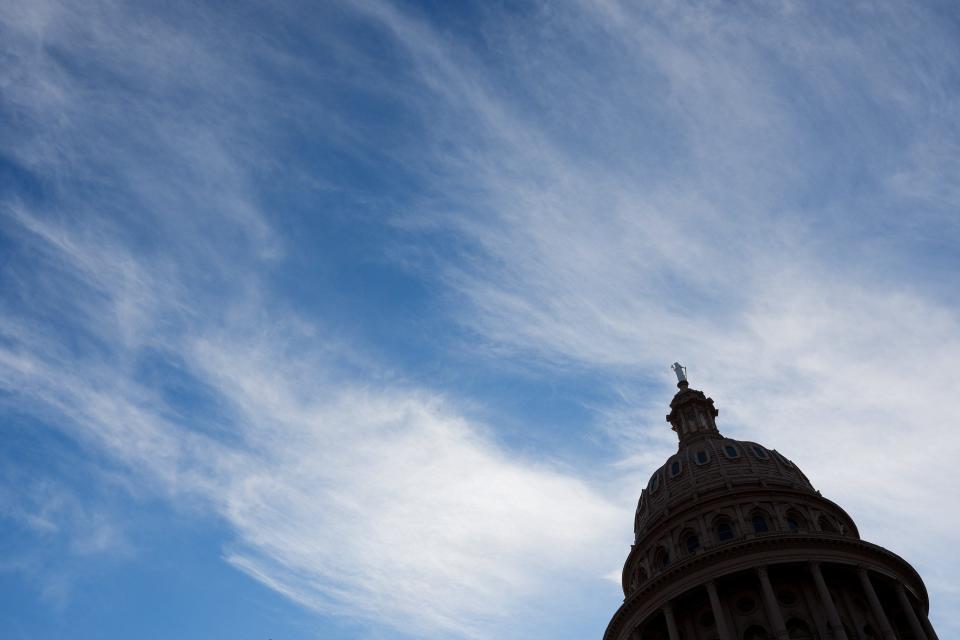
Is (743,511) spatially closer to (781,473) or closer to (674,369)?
(781,473)

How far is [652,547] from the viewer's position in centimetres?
6462

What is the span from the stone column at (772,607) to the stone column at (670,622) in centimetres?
553

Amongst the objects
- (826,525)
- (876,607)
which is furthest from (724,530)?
(876,607)

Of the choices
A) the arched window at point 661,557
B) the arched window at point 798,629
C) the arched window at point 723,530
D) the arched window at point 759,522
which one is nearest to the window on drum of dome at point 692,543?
the arched window at point 723,530

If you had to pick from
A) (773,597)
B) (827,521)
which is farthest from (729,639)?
(827,521)

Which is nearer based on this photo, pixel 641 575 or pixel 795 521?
pixel 795 521

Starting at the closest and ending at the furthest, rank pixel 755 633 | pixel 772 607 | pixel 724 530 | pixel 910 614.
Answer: pixel 772 607
pixel 755 633
pixel 910 614
pixel 724 530

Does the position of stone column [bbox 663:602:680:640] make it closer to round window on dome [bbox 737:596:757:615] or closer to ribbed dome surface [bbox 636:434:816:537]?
round window on dome [bbox 737:596:757:615]

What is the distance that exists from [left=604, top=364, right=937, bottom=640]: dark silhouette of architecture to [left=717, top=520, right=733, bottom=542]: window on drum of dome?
0.07 meters

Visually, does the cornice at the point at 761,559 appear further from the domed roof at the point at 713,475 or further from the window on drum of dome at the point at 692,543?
the domed roof at the point at 713,475

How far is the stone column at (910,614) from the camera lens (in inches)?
2106

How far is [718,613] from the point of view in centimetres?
5288

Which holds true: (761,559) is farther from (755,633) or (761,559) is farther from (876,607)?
(876,607)

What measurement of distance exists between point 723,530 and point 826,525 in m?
7.97
